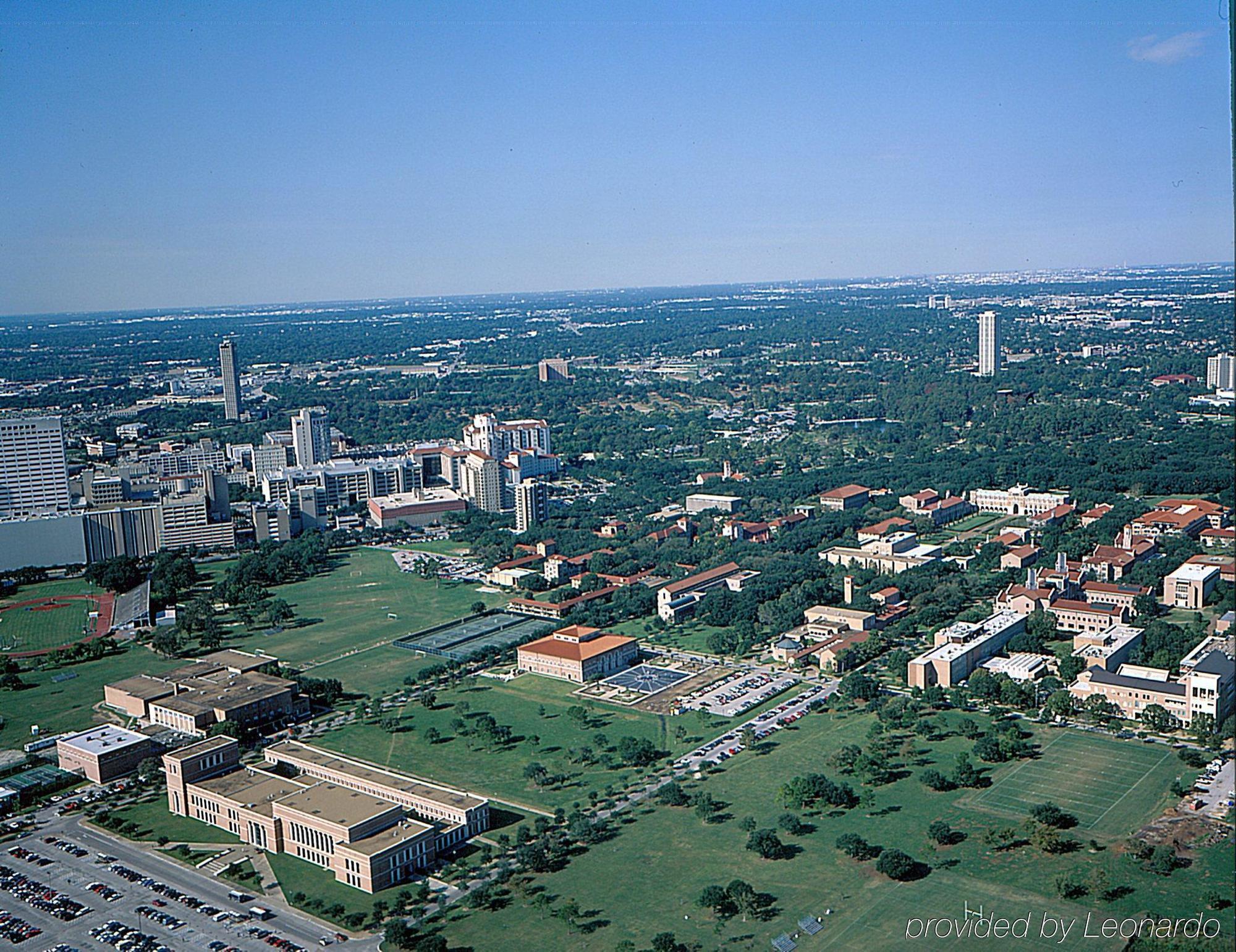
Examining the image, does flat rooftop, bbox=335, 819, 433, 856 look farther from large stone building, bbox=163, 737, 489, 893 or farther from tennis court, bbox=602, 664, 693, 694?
tennis court, bbox=602, 664, 693, 694

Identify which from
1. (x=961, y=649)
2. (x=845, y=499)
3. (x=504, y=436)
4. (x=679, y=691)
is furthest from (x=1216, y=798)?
(x=504, y=436)

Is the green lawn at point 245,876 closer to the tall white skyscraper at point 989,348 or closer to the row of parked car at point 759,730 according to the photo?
the row of parked car at point 759,730

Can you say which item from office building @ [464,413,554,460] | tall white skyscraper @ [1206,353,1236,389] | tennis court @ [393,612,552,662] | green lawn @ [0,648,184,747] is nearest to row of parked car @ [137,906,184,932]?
green lawn @ [0,648,184,747]

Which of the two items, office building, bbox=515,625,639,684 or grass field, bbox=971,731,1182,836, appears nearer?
grass field, bbox=971,731,1182,836

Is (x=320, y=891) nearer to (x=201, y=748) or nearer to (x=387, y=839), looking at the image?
(x=387, y=839)

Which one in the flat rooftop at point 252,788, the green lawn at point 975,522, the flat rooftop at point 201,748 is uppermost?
the flat rooftop at point 201,748

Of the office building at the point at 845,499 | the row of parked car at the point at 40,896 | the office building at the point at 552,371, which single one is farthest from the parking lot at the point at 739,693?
the office building at the point at 552,371

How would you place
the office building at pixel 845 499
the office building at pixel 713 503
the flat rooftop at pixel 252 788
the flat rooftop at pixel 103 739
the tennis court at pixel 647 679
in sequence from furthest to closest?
1. the office building at pixel 713 503
2. the office building at pixel 845 499
3. the tennis court at pixel 647 679
4. the flat rooftop at pixel 103 739
5. the flat rooftop at pixel 252 788

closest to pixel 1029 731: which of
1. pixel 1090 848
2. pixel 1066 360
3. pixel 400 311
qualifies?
pixel 1090 848
